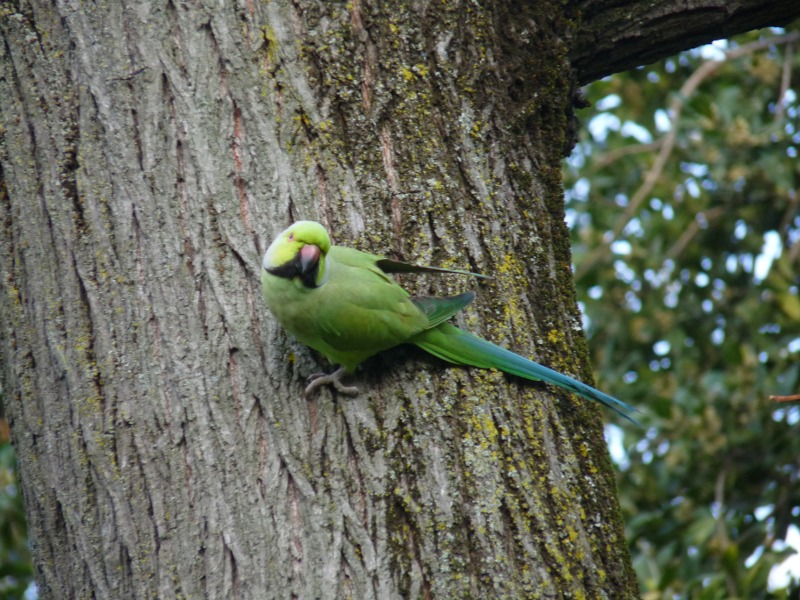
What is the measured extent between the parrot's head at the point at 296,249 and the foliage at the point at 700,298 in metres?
2.44

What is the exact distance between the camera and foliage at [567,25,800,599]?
379 cm

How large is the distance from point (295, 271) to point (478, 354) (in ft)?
1.51

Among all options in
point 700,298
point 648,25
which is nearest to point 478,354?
point 648,25

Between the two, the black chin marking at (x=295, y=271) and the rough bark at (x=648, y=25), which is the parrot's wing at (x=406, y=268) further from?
the rough bark at (x=648, y=25)

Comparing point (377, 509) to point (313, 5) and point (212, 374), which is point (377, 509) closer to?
point (212, 374)

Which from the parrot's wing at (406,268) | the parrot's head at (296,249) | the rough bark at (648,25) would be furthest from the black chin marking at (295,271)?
the rough bark at (648,25)

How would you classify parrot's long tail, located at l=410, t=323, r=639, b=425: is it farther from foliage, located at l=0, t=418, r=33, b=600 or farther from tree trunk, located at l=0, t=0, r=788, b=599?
foliage, located at l=0, t=418, r=33, b=600

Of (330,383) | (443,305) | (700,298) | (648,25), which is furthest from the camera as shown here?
(700,298)

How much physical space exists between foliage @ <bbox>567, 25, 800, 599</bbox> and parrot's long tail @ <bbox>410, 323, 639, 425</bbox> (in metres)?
2.09

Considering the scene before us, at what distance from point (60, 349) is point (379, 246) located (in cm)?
76

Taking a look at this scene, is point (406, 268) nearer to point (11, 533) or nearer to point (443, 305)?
point (443, 305)

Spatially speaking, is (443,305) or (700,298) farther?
(700,298)

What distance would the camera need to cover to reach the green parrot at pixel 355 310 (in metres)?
1.80

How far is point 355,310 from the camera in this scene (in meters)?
1.98
